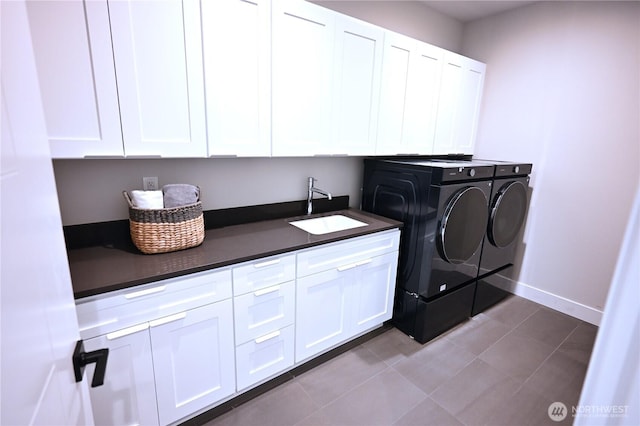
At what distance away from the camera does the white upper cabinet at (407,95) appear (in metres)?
2.17

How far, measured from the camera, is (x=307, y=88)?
1.83 metres

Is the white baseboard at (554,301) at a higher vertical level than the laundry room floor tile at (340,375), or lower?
higher

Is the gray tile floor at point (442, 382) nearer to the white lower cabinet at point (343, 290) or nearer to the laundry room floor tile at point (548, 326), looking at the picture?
the laundry room floor tile at point (548, 326)

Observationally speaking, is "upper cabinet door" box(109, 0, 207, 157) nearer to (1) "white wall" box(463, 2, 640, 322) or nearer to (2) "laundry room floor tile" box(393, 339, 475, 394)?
(2) "laundry room floor tile" box(393, 339, 475, 394)

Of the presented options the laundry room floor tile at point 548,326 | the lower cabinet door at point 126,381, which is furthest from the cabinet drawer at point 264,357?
the laundry room floor tile at point 548,326

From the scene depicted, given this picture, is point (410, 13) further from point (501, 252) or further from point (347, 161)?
point (501, 252)

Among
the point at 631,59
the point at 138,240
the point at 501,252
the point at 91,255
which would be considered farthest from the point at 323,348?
the point at 631,59

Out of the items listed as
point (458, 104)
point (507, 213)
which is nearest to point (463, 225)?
point (507, 213)

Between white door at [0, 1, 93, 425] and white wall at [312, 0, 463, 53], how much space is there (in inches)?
80.5

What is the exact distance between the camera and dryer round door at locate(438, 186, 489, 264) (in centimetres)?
208

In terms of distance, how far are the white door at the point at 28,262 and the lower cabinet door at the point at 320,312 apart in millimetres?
1218

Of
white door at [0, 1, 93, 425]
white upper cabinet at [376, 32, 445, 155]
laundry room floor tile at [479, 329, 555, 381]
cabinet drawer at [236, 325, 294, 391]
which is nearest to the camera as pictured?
white door at [0, 1, 93, 425]

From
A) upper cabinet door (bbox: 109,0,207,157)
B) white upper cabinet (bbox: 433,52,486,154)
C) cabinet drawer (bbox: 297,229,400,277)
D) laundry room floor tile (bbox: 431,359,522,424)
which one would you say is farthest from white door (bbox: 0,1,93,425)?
white upper cabinet (bbox: 433,52,486,154)

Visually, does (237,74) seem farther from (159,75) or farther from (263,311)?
(263,311)
